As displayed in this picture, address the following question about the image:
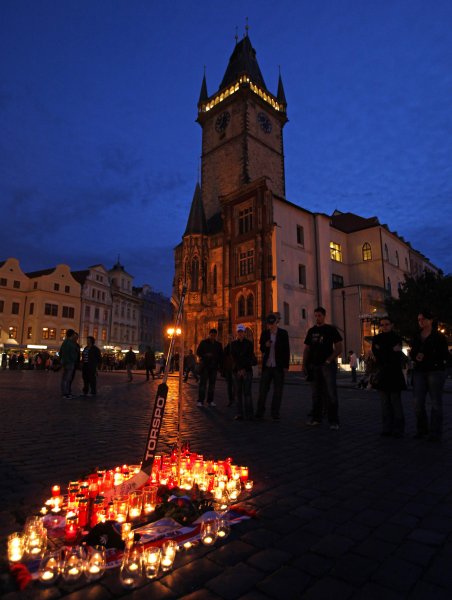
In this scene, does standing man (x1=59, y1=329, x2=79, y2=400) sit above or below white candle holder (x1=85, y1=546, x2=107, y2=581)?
above

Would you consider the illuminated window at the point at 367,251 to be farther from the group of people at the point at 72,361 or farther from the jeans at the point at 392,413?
the jeans at the point at 392,413

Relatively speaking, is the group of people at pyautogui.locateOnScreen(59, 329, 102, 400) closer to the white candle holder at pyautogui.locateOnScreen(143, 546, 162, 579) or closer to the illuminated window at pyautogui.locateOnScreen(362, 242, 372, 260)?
the white candle holder at pyautogui.locateOnScreen(143, 546, 162, 579)

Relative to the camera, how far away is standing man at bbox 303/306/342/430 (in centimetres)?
702

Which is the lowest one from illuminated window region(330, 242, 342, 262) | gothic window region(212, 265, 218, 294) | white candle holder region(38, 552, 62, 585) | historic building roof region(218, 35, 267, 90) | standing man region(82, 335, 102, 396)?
white candle holder region(38, 552, 62, 585)

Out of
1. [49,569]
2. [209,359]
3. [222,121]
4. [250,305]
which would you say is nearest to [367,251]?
[250,305]

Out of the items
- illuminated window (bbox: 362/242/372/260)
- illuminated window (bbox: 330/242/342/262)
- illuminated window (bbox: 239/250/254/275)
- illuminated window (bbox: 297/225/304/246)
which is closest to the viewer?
illuminated window (bbox: 239/250/254/275)

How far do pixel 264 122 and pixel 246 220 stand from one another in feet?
52.8

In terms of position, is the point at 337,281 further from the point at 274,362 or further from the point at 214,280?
the point at 274,362

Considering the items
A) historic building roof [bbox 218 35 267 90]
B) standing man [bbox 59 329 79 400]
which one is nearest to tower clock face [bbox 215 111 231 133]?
historic building roof [bbox 218 35 267 90]

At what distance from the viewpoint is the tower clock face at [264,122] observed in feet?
150

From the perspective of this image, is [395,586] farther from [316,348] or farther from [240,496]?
[316,348]

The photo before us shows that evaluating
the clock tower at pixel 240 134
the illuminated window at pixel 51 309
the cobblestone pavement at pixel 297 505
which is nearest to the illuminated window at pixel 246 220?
the clock tower at pixel 240 134

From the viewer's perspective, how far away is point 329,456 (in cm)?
474

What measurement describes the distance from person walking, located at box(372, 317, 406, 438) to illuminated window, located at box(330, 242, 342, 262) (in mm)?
37833
